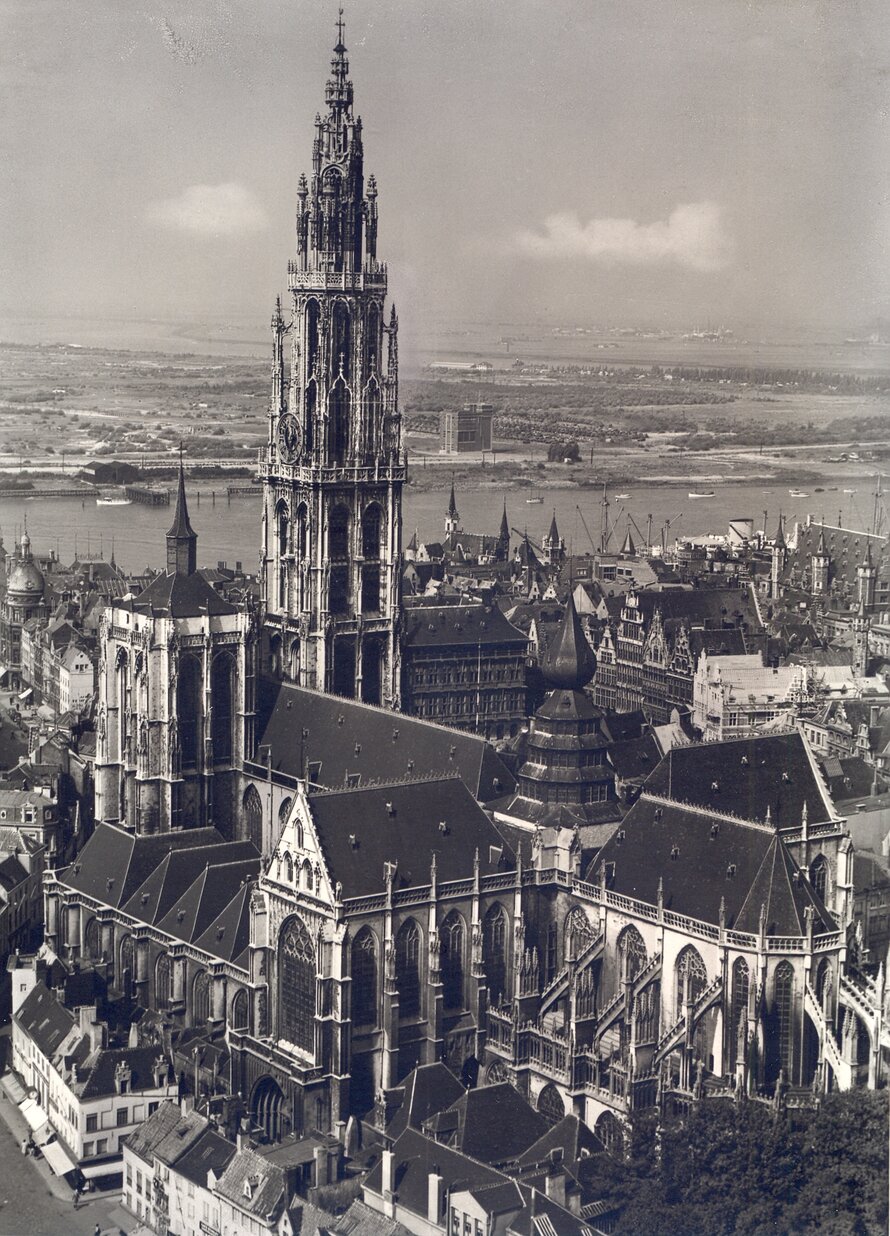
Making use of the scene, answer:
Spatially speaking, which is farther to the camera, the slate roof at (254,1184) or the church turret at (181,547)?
the church turret at (181,547)

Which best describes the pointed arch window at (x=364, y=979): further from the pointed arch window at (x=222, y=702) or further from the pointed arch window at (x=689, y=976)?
the pointed arch window at (x=222, y=702)

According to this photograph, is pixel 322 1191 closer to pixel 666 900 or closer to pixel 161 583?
pixel 666 900

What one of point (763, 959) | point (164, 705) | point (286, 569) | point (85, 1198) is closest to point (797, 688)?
point (286, 569)

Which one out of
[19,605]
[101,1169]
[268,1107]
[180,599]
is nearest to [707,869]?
[268,1107]

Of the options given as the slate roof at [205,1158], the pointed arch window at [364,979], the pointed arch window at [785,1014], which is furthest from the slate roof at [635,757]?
the slate roof at [205,1158]

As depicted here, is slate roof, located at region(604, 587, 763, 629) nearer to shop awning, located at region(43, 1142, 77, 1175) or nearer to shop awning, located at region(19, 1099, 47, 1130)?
shop awning, located at region(19, 1099, 47, 1130)

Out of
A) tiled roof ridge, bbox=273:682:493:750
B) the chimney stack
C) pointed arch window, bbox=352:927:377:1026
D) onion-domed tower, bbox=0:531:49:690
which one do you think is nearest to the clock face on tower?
tiled roof ridge, bbox=273:682:493:750
